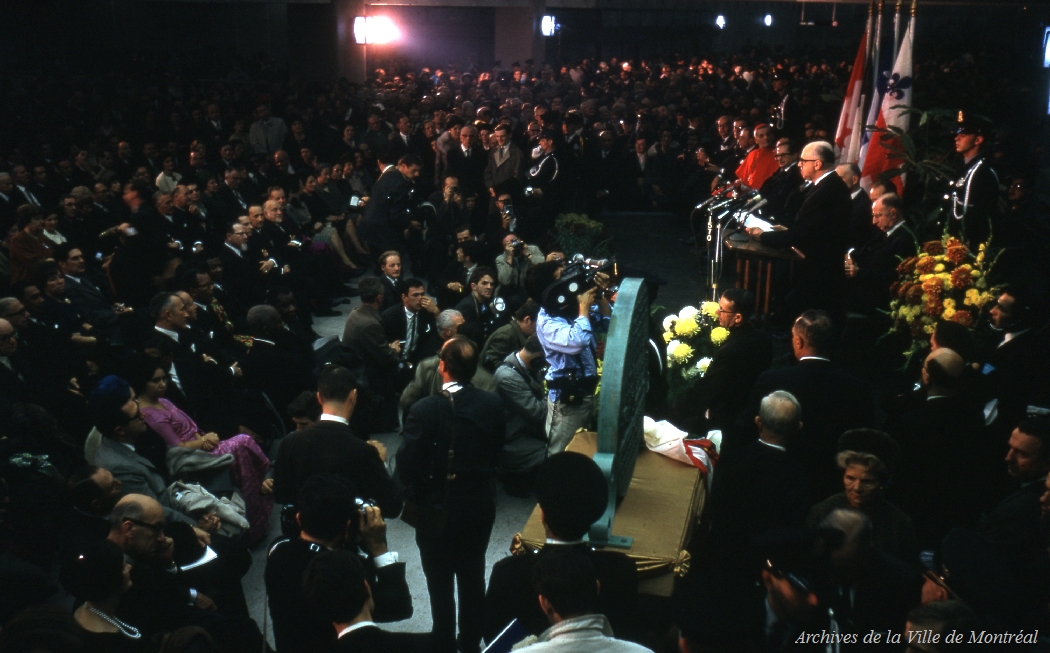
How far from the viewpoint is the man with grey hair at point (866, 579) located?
119 inches

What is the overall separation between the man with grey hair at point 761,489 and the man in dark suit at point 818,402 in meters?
0.53

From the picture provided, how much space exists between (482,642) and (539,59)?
21.6m

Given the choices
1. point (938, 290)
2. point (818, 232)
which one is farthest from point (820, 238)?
point (938, 290)

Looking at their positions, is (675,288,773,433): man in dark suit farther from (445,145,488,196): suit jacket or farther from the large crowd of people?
(445,145,488,196): suit jacket

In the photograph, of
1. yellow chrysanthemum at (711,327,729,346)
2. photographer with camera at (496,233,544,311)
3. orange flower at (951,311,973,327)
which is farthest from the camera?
photographer with camera at (496,233,544,311)

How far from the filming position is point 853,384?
4328 millimetres

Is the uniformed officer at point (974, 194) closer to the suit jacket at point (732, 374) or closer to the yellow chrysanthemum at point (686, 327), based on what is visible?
the yellow chrysanthemum at point (686, 327)

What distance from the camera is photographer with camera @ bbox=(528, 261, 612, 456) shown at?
4617mm

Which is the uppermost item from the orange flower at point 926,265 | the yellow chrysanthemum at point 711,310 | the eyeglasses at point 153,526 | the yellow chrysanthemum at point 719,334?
the orange flower at point 926,265

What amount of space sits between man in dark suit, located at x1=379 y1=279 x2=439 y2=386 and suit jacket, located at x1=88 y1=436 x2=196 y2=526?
7.80ft

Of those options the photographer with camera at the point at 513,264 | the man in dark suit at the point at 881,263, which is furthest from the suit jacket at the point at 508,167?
the man in dark suit at the point at 881,263

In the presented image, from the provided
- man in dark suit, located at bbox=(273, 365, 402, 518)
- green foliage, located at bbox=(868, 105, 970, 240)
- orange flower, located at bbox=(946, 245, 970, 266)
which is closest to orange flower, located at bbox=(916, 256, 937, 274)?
orange flower, located at bbox=(946, 245, 970, 266)

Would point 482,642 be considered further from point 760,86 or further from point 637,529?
point 760,86

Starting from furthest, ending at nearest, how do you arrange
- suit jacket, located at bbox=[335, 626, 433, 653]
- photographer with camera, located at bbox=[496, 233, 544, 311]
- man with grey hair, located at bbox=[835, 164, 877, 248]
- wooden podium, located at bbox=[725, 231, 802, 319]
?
photographer with camera, located at bbox=[496, 233, 544, 311] → man with grey hair, located at bbox=[835, 164, 877, 248] → wooden podium, located at bbox=[725, 231, 802, 319] → suit jacket, located at bbox=[335, 626, 433, 653]
